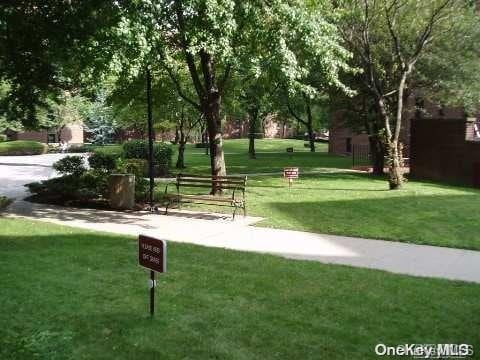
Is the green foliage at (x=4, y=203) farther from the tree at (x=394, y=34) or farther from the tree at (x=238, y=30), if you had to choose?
the tree at (x=394, y=34)

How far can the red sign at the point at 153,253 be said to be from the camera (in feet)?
18.1

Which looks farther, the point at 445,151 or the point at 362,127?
the point at 362,127

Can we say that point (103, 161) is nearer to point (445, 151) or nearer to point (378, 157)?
point (445, 151)

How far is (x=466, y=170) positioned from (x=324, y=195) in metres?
7.71

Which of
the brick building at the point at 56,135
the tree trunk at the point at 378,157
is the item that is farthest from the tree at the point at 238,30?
the brick building at the point at 56,135

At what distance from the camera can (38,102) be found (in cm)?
1642

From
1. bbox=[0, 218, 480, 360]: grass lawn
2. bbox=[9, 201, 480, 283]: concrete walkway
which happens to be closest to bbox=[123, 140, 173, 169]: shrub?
bbox=[9, 201, 480, 283]: concrete walkway

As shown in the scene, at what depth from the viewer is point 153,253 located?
564 centimetres

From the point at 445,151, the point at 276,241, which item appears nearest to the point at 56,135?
the point at 445,151

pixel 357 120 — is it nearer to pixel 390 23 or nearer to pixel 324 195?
pixel 390 23

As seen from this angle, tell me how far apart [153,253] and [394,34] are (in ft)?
52.6

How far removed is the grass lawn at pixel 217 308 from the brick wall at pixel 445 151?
50.3 feet

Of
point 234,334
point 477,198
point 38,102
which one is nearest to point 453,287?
point 234,334

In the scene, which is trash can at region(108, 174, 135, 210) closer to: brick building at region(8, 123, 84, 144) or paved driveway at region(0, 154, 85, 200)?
paved driveway at region(0, 154, 85, 200)
